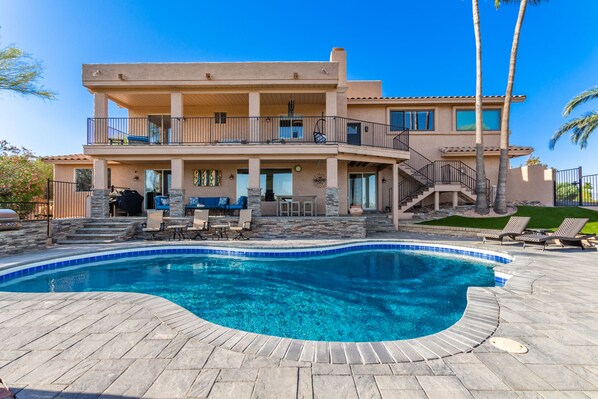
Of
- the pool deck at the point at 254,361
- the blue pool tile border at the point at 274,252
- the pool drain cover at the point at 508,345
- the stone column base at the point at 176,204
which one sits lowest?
the blue pool tile border at the point at 274,252

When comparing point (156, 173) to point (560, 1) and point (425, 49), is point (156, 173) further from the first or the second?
point (425, 49)

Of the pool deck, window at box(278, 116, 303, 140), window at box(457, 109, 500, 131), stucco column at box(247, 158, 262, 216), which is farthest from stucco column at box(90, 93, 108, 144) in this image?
window at box(457, 109, 500, 131)

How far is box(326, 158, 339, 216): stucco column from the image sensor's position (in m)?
11.5

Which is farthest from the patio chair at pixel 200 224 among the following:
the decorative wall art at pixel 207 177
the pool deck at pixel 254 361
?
the pool deck at pixel 254 361

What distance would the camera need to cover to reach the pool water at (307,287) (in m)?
4.05

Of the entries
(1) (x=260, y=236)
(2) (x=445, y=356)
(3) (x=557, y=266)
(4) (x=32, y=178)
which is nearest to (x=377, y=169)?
(1) (x=260, y=236)

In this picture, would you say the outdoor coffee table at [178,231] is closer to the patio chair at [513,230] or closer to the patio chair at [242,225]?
the patio chair at [242,225]

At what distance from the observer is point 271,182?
14875 mm

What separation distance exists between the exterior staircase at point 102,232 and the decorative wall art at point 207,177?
14.6 feet

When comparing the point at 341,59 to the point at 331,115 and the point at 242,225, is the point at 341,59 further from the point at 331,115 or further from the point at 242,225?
the point at 242,225

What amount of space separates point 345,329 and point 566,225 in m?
9.04

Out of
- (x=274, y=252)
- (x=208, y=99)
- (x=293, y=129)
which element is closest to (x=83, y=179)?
(x=208, y=99)

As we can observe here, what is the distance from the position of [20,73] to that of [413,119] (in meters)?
20.5

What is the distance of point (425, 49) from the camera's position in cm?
2473
